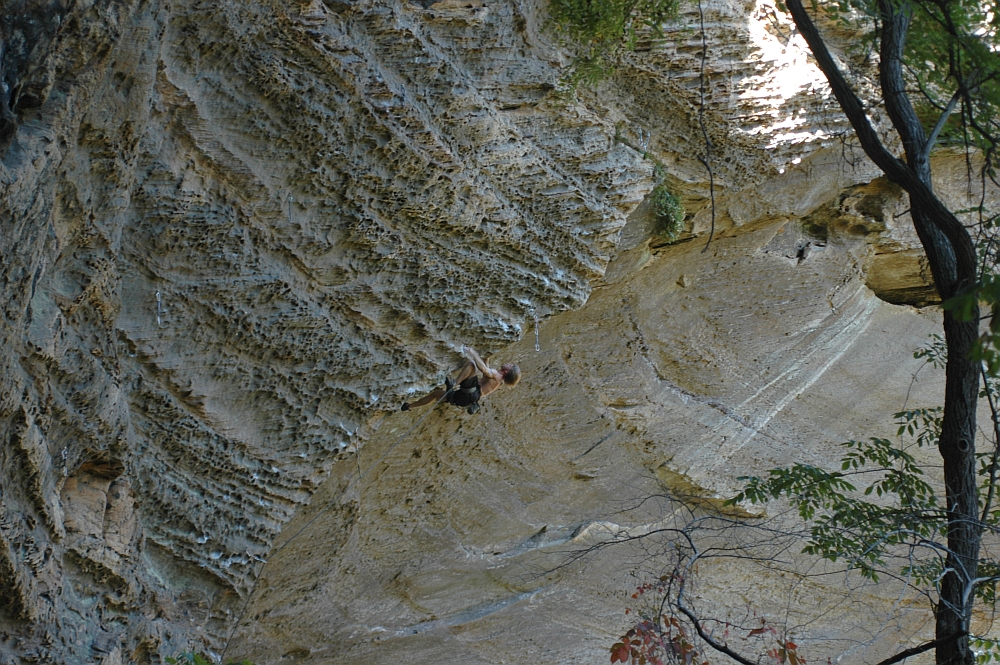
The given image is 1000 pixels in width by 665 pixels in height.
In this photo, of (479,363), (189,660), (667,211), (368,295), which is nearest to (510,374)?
(479,363)

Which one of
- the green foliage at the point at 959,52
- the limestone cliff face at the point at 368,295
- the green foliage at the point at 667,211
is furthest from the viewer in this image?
the green foliage at the point at 667,211

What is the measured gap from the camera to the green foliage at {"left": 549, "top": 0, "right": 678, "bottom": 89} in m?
5.53

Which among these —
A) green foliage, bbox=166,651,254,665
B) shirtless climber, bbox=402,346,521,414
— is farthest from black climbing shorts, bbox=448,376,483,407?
green foliage, bbox=166,651,254,665

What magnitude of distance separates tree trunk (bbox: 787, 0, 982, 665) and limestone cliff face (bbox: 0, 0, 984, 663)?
71.3 inches

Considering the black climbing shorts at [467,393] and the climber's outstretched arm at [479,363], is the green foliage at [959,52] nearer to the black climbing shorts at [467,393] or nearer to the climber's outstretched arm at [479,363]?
the climber's outstretched arm at [479,363]

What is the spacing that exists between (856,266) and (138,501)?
230 inches

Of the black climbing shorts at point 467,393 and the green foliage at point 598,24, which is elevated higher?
the green foliage at point 598,24

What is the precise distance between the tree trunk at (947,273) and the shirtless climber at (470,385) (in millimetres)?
2468

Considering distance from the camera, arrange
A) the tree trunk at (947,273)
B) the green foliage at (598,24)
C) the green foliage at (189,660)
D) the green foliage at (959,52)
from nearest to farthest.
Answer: the green foliage at (189,660) < the tree trunk at (947,273) < the green foliage at (959,52) < the green foliage at (598,24)

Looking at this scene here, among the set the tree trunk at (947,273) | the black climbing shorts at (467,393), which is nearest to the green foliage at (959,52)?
the tree trunk at (947,273)

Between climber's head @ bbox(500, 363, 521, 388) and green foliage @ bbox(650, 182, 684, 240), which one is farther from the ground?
green foliage @ bbox(650, 182, 684, 240)

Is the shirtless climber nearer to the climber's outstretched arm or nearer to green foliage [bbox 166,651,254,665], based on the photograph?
the climber's outstretched arm

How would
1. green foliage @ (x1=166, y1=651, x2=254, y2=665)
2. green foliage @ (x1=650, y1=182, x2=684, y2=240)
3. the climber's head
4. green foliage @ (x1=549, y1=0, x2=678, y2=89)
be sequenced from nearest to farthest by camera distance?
1. green foliage @ (x1=166, y1=651, x2=254, y2=665)
2. green foliage @ (x1=549, y1=0, x2=678, y2=89)
3. the climber's head
4. green foliage @ (x1=650, y1=182, x2=684, y2=240)

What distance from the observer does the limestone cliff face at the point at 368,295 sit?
3762 millimetres
